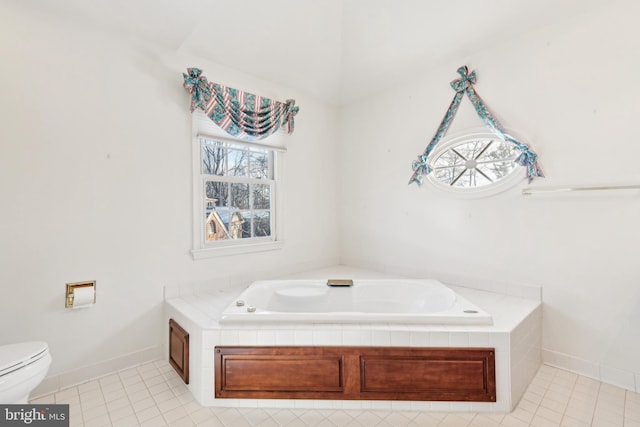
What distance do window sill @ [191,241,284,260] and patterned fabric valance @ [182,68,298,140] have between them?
99 centimetres

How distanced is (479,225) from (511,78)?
116 centimetres

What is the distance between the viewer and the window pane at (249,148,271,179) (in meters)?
2.90

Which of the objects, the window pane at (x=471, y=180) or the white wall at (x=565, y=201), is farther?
the window pane at (x=471, y=180)

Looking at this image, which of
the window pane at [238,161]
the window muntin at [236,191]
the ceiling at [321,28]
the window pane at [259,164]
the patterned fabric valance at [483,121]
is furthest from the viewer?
the window pane at [259,164]

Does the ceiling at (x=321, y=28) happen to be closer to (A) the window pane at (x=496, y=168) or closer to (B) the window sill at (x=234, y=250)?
(A) the window pane at (x=496, y=168)

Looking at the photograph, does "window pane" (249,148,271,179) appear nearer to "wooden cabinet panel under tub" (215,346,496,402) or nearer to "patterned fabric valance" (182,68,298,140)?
"patterned fabric valance" (182,68,298,140)

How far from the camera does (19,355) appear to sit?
4.82 feet

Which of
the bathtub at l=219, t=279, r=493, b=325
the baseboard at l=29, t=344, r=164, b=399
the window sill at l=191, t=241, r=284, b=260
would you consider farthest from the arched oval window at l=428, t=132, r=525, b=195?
the baseboard at l=29, t=344, r=164, b=399

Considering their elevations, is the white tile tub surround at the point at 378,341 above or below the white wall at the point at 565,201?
below

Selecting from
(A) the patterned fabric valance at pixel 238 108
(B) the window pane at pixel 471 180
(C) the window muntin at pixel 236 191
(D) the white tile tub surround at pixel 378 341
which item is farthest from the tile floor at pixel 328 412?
(A) the patterned fabric valance at pixel 238 108

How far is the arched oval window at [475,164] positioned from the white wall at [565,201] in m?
0.09

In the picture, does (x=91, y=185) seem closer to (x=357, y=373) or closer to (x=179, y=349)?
(x=179, y=349)

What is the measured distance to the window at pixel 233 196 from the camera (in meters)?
2.52

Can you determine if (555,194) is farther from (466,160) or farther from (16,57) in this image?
(16,57)
